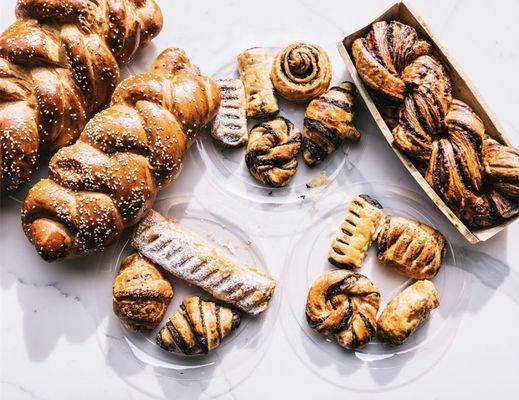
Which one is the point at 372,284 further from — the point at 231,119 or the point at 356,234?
the point at 231,119

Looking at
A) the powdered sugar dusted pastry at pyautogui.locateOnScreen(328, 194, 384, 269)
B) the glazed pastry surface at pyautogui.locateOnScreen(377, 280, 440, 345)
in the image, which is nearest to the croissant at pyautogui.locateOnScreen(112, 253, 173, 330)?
the powdered sugar dusted pastry at pyautogui.locateOnScreen(328, 194, 384, 269)

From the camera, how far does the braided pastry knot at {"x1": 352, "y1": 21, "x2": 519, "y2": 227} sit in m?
2.35

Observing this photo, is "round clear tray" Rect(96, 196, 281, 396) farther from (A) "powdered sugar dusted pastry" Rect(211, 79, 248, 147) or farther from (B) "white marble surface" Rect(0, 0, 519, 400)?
(A) "powdered sugar dusted pastry" Rect(211, 79, 248, 147)

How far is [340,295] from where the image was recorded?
251 cm

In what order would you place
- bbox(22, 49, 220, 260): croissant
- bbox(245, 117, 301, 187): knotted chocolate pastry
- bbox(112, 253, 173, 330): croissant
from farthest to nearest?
bbox(245, 117, 301, 187): knotted chocolate pastry, bbox(112, 253, 173, 330): croissant, bbox(22, 49, 220, 260): croissant

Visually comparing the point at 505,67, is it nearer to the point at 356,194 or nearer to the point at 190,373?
the point at 356,194

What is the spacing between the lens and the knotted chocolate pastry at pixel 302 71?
258 cm

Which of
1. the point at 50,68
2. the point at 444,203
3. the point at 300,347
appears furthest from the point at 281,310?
the point at 50,68

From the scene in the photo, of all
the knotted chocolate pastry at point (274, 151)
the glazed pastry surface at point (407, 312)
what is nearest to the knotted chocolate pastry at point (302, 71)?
the knotted chocolate pastry at point (274, 151)

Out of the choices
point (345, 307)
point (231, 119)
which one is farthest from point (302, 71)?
point (345, 307)

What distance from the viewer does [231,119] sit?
103 inches

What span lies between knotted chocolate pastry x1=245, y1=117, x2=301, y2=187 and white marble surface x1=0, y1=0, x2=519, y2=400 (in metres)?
0.24

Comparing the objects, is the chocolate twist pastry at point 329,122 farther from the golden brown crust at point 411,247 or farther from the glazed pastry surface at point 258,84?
the golden brown crust at point 411,247

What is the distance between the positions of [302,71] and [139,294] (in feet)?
3.87
